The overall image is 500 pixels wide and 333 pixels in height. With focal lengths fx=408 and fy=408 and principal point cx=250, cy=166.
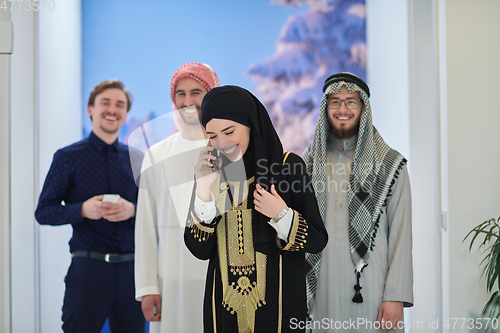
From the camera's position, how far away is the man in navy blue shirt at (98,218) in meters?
2.19

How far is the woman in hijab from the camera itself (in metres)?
1.35

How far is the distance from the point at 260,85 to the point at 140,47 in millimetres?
1027

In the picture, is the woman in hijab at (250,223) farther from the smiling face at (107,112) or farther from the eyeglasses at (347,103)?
the smiling face at (107,112)

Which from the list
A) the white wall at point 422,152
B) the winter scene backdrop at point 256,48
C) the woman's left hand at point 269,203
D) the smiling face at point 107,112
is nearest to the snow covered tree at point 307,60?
the winter scene backdrop at point 256,48

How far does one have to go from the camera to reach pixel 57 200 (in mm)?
2293

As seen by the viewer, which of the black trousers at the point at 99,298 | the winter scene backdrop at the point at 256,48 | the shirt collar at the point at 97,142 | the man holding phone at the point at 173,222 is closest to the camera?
the man holding phone at the point at 173,222

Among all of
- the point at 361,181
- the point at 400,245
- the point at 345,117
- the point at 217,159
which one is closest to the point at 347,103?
the point at 345,117

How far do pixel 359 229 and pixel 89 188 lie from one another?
151 centimetres

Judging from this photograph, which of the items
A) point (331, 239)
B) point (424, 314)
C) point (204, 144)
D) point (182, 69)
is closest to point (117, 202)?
point (204, 144)

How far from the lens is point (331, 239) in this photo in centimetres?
191

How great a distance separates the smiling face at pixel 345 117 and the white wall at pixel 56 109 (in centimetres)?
186

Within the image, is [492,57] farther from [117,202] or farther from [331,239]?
[117,202]

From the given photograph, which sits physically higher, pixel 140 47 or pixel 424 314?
pixel 140 47

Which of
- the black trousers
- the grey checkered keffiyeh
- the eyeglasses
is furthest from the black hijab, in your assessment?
the black trousers
